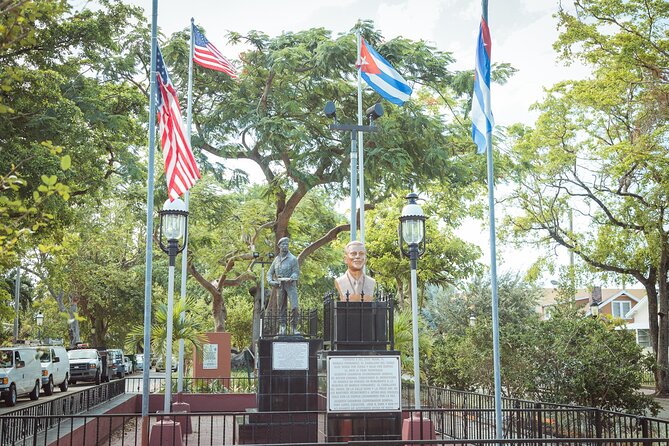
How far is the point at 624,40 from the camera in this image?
27.5 metres

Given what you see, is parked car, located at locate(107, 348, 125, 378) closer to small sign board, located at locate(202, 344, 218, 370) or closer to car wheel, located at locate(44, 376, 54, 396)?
car wheel, located at locate(44, 376, 54, 396)

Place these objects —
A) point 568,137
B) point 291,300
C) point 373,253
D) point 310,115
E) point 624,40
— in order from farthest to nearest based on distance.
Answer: point 373,253 → point 568,137 → point 310,115 → point 624,40 → point 291,300

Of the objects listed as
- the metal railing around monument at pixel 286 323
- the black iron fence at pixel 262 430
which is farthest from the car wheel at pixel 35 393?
the metal railing around monument at pixel 286 323

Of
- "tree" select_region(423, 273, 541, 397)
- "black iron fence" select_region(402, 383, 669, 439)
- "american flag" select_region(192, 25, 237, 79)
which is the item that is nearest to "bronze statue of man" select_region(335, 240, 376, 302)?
"black iron fence" select_region(402, 383, 669, 439)

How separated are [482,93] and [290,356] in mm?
8384

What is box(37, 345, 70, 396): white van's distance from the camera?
3134cm

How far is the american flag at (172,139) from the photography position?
48.8 ft

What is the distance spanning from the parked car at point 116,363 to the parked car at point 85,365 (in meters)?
4.65

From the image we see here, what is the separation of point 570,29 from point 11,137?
850 inches

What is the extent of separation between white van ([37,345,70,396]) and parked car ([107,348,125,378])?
11.6 m

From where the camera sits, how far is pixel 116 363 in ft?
161

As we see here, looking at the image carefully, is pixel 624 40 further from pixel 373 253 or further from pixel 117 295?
pixel 117 295

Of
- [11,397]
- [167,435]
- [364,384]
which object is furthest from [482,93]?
[11,397]

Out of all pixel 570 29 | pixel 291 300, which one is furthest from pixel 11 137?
pixel 570 29
